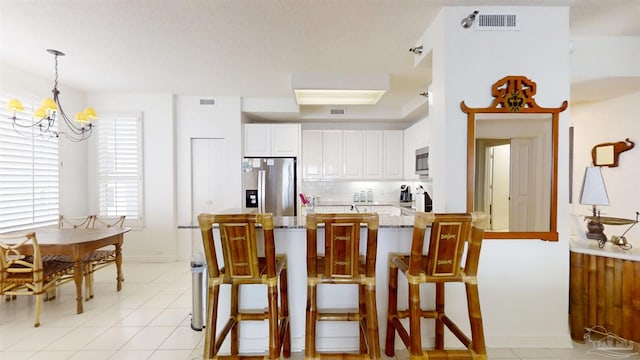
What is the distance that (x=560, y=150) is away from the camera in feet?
7.80

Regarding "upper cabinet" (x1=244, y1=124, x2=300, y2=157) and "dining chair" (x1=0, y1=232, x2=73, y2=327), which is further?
"upper cabinet" (x1=244, y1=124, x2=300, y2=157)

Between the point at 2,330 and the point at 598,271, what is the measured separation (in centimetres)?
494

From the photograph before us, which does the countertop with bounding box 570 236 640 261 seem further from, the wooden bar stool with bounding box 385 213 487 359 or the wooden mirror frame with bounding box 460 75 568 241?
the wooden bar stool with bounding box 385 213 487 359

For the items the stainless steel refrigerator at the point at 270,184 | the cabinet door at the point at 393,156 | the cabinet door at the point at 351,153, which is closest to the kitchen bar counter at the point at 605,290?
the cabinet door at the point at 393,156

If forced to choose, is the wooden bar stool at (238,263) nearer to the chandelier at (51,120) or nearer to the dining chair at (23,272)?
the dining chair at (23,272)

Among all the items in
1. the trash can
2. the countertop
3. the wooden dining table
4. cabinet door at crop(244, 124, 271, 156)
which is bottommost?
the trash can

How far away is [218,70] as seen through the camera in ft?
12.2

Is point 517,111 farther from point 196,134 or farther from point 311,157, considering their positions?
point 196,134

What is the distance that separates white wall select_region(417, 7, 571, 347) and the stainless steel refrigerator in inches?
121

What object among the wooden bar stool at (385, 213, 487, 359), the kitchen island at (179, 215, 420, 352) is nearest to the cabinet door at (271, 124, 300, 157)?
the kitchen island at (179, 215, 420, 352)

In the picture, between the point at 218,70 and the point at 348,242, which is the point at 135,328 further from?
the point at 218,70

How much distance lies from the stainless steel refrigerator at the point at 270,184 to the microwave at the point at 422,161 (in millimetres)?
1965

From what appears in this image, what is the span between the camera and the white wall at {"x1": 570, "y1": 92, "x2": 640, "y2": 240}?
3.18 metres

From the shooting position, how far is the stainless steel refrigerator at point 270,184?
504cm
